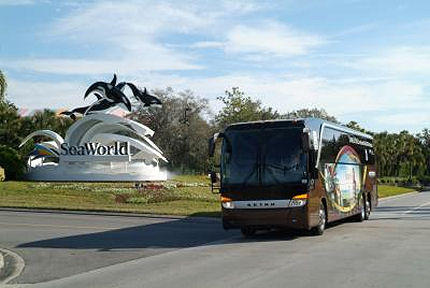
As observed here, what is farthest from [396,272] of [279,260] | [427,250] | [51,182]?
[51,182]

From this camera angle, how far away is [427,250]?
552 inches

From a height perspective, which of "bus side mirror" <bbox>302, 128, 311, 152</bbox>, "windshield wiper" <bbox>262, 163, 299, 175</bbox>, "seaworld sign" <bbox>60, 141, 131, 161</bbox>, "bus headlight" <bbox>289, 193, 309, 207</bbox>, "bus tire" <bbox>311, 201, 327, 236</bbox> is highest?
"seaworld sign" <bbox>60, 141, 131, 161</bbox>

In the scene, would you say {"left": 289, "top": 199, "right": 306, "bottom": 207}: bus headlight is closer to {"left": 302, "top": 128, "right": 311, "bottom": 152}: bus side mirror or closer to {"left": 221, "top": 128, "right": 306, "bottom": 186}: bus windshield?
{"left": 221, "top": 128, "right": 306, "bottom": 186}: bus windshield

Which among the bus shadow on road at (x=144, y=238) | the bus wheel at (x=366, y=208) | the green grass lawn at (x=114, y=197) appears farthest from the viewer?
the green grass lawn at (x=114, y=197)

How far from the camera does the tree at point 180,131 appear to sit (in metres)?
72.4

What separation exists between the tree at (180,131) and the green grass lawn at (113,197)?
32.4 m

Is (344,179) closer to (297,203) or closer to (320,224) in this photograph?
(320,224)

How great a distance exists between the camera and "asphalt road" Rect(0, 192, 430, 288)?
10359 millimetres

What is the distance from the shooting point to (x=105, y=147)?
138 ft

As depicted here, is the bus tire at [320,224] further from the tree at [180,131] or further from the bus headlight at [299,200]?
the tree at [180,131]

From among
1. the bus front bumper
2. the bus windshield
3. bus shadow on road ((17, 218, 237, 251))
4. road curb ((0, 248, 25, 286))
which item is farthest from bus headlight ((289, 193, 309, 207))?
road curb ((0, 248, 25, 286))

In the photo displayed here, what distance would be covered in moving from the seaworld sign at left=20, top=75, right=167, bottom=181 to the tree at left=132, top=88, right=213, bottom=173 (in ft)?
89.7

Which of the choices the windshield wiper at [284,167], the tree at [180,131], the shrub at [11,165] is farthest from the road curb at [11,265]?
the tree at [180,131]

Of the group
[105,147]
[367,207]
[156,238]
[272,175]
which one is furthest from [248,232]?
[105,147]
